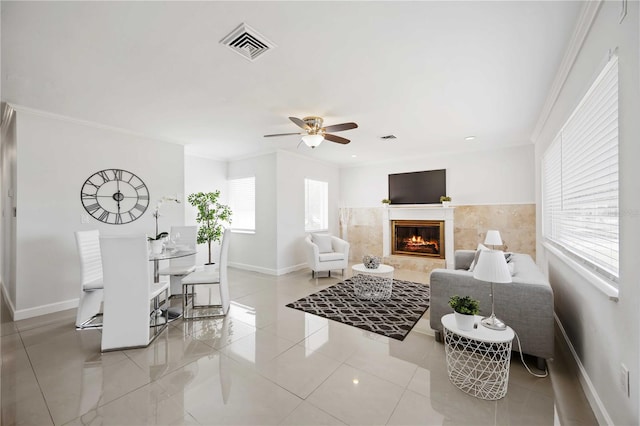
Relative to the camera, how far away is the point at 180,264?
4.27 meters

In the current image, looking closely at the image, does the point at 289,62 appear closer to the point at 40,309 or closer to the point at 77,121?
the point at 77,121

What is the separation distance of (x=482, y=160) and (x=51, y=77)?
6650 millimetres

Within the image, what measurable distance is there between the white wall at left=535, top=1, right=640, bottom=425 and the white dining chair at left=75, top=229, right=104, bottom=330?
→ 14.3 feet

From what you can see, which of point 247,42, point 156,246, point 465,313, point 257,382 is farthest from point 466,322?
point 156,246

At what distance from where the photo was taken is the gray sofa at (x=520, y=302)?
2.19 metres

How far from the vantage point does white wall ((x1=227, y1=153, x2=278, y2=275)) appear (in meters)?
5.58

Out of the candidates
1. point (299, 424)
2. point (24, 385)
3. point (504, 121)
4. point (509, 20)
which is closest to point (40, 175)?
point (24, 385)

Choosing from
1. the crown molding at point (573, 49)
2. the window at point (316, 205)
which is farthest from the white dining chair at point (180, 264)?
the crown molding at point (573, 49)

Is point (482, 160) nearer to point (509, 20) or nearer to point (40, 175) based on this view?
point (509, 20)

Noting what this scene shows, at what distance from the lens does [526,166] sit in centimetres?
511

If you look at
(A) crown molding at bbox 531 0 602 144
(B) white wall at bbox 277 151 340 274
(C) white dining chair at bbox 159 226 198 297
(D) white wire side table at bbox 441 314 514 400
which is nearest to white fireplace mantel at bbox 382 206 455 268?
(B) white wall at bbox 277 151 340 274

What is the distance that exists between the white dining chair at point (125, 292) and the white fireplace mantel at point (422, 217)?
16.9 feet

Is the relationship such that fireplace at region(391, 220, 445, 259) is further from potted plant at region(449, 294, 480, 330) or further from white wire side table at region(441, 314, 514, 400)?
potted plant at region(449, 294, 480, 330)

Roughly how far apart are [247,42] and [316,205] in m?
4.96
